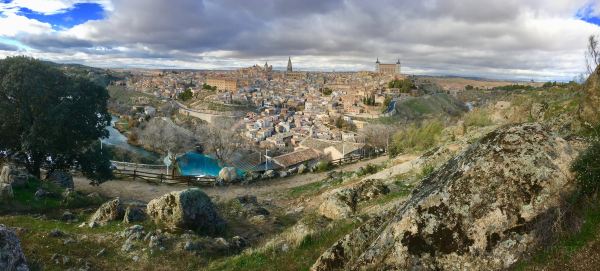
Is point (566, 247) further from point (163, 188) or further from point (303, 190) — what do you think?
point (163, 188)

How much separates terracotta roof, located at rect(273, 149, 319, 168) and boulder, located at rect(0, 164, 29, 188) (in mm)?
27004

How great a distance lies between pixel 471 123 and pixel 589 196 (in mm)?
Answer: 25486

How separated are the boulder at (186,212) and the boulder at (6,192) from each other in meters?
5.72

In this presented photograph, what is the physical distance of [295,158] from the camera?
144 feet

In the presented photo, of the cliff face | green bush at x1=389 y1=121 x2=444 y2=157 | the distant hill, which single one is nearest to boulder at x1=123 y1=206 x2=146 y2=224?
the cliff face

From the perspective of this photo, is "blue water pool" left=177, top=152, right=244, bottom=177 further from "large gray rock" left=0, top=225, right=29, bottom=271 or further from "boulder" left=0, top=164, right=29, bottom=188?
"large gray rock" left=0, top=225, right=29, bottom=271

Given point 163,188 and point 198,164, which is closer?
point 163,188

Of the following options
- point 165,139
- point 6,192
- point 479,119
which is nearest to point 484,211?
point 6,192

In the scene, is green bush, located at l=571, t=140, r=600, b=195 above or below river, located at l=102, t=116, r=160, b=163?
above

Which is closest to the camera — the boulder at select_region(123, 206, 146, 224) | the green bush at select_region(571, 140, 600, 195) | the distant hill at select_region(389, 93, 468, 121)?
the green bush at select_region(571, 140, 600, 195)

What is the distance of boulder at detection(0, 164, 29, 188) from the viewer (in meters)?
15.1

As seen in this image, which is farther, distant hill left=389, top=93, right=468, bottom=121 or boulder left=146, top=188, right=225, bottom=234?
distant hill left=389, top=93, right=468, bottom=121

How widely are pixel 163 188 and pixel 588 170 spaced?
19.9 metres

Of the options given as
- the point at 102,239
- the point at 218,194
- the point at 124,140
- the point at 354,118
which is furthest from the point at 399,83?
the point at 102,239
